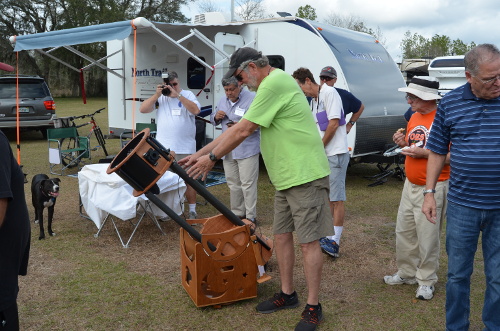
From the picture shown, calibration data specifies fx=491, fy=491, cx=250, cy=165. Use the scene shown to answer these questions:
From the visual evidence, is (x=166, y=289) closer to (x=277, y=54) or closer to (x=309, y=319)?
(x=309, y=319)

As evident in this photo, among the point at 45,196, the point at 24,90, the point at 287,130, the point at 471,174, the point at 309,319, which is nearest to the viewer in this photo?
the point at 471,174

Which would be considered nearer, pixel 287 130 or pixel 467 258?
pixel 467 258

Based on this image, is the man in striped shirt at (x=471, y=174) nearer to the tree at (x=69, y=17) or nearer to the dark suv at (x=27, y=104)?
the dark suv at (x=27, y=104)

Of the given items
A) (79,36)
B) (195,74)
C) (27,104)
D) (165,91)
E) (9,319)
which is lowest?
(9,319)

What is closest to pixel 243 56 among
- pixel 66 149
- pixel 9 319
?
pixel 9 319

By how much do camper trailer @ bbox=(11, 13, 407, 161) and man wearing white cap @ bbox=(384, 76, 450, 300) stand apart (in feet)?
12.5

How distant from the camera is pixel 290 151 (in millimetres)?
3162

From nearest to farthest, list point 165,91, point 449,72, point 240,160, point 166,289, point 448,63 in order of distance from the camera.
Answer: point 166,289 < point 240,160 < point 165,91 < point 449,72 < point 448,63

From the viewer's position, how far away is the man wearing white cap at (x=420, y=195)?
3574 millimetres

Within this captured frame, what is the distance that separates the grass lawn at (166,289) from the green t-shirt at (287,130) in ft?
3.50

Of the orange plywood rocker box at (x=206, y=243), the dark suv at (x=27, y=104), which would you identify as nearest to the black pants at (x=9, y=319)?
the orange plywood rocker box at (x=206, y=243)

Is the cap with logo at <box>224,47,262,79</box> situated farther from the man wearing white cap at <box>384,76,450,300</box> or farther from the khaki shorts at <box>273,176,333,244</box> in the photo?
the man wearing white cap at <box>384,76,450,300</box>

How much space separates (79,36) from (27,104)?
19.6ft

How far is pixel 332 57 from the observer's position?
24.6 ft
